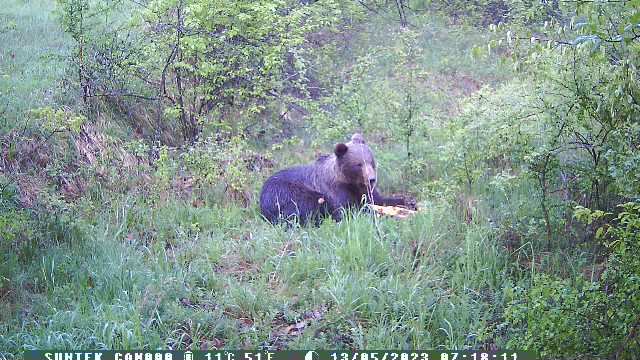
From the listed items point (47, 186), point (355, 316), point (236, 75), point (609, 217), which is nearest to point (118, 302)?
point (355, 316)

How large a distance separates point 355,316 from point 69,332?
7.54 ft

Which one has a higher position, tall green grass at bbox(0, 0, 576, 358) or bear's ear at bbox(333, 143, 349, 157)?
bear's ear at bbox(333, 143, 349, 157)

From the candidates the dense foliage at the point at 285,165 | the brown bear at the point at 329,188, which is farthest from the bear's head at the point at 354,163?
the dense foliage at the point at 285,165

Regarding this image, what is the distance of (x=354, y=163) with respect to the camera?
916 cm

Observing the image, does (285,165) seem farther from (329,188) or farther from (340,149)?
(340,149)

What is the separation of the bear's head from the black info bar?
3857 millimetres

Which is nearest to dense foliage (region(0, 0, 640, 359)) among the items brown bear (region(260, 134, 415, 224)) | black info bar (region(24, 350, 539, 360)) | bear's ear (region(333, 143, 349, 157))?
black info bar (region(24, 350, 539, 360))

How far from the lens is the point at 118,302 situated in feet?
19.7

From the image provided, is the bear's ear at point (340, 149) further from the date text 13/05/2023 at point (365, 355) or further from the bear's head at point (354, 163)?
the date text 13/05/2023 at point (365, 355)

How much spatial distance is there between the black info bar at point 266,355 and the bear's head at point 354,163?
3.86m

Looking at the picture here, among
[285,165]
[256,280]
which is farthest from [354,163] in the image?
[256,280]

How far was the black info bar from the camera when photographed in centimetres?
520

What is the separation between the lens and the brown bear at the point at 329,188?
352 inches

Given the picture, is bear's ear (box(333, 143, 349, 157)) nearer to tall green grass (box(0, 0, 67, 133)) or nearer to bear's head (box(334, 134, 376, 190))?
bear's head (box(334, 134, 376, 190))
